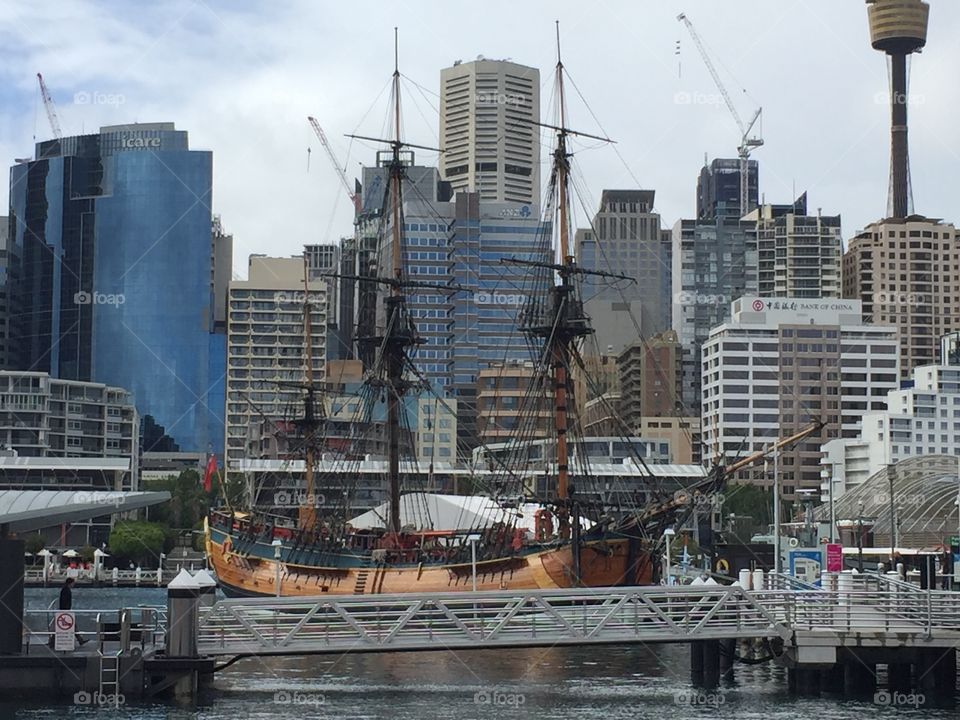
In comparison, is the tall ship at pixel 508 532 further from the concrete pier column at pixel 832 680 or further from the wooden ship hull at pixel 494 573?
the concrete pier column at pixel 832 680

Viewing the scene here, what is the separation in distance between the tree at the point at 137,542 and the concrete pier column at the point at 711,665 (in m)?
132

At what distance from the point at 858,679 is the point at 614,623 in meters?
8.08

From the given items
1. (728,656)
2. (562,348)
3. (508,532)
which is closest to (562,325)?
(562,348)

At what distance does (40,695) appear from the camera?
4906 cm

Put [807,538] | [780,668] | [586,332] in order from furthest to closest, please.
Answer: [807,538], [586,332], [780,668]

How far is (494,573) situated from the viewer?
93188 millimetres

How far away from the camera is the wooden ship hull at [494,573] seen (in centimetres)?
9225

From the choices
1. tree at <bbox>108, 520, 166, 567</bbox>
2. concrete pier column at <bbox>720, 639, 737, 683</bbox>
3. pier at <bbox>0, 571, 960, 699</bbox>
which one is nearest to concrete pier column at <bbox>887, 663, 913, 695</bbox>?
pier at <bbox>0, 571, 960, 699</bbox>

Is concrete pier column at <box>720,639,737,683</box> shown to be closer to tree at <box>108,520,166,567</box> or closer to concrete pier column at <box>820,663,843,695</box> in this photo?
concrete pier column at <box>820,663,843,695</box>

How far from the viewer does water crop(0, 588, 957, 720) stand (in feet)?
Result: 162

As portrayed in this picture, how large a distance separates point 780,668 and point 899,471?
84191 mm

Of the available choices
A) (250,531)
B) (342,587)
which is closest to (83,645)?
(342,587)

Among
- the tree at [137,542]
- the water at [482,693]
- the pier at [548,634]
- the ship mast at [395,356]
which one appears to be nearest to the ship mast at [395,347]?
the ship mast at [395,356]

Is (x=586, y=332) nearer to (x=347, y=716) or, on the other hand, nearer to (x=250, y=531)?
(x=250, y=531)
